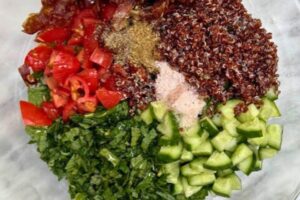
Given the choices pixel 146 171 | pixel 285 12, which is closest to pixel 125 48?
pixel 146 171

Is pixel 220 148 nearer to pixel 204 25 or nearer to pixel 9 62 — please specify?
pixel 204 25

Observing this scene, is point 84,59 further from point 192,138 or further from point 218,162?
point 218,162

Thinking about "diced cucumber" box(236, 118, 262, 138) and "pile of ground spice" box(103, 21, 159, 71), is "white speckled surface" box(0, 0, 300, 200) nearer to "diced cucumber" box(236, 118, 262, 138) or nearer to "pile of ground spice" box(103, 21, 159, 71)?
"diced cucumber" box(236, 118, 262, 138)

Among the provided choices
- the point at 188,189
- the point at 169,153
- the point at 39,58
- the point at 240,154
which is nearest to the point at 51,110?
the point at 39,58

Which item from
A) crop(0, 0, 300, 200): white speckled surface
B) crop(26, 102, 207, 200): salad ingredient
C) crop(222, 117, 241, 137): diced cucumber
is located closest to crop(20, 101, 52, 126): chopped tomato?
crop(26, 102, 207, 200): salad ingredient

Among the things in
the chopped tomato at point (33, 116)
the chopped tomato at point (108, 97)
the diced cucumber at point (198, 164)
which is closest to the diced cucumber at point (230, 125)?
the diced cucumber at point (198, 164)

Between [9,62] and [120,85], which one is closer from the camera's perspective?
[120,85]
